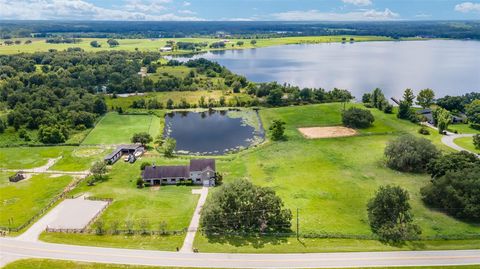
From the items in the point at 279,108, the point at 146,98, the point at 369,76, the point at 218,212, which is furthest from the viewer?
the point at 369,76

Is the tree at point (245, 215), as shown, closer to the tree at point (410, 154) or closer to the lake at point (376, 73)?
the tree at point (410, 154)

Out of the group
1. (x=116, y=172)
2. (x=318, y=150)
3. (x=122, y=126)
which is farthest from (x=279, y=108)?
(x=116, y=172)

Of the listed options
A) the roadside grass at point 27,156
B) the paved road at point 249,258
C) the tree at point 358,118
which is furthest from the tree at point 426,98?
the roadside grass at point 27,156

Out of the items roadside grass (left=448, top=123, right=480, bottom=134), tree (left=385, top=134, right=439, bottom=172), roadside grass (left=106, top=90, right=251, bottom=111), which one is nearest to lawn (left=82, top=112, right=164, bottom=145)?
roadside grass (left=106, top=90, right=251, bottom=111)

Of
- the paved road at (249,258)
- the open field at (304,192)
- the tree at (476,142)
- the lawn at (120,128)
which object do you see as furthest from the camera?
the lawn at (120,128)

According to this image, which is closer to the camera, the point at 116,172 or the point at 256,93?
the point at 116,172

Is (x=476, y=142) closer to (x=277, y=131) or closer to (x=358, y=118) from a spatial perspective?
(x=358, y=118)

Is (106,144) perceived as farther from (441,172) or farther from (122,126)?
(441,172)
